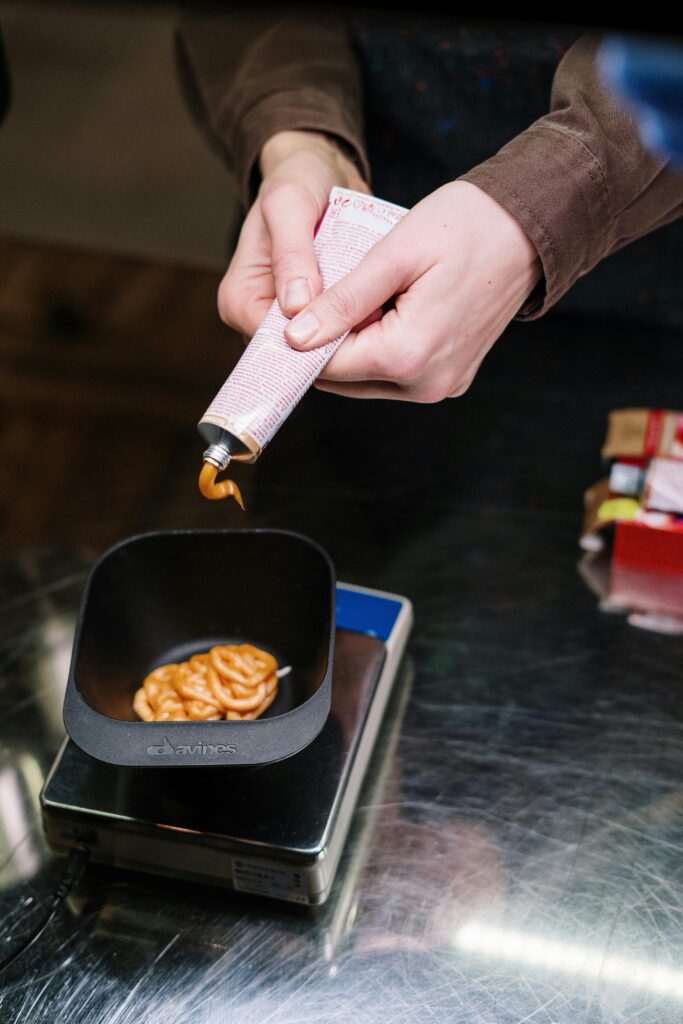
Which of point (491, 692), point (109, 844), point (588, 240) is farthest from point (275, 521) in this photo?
point (588, 240)

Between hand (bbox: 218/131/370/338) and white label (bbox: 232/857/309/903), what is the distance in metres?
0.44

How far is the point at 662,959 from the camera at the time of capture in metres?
0.87

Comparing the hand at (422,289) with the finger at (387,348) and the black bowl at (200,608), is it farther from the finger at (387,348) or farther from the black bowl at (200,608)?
the black bowl at (200,608)

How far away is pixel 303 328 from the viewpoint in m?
0.76

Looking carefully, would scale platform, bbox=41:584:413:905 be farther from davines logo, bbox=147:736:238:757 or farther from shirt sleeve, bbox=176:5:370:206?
shirt sleeve, bbox=176:5:370:206

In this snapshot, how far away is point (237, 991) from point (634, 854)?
1.18 ft

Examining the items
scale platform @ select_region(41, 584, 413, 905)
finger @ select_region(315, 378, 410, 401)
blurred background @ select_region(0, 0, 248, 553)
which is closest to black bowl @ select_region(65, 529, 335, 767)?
scale platform @ select_region(41, 584, 413, 905)

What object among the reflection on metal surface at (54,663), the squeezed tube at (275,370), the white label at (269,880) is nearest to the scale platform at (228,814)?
the white label at (269,880)

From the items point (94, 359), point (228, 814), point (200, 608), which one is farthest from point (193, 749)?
point (94, 359)

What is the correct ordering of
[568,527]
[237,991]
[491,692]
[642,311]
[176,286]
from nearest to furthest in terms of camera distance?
[237,991] < [491,692] < [568,527] < [642,311] < [176,286]

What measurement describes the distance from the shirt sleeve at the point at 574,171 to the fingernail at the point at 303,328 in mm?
160

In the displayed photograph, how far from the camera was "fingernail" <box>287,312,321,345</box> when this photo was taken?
76 cm

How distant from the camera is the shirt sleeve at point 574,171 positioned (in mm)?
757

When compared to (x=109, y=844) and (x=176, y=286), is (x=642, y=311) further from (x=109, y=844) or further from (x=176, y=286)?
(x=109, y=844)
